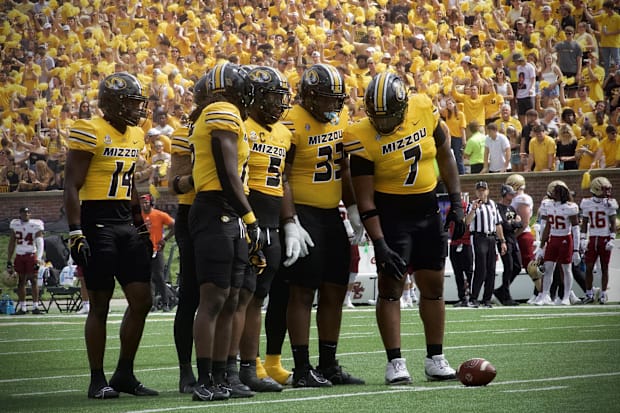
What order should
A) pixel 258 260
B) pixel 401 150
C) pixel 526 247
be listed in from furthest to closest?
1. pixel 526 247
2. pixel 401 150
3. pixel 258 260

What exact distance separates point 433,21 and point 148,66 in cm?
578

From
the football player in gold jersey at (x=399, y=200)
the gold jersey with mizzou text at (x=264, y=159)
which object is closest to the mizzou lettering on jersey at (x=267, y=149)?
the gold jersey with mizzou text at (x=264, y=159)

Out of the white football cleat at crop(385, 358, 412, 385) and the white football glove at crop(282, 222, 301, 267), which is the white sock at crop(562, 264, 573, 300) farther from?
the white football glove at crop(282, 222, 301, 267)

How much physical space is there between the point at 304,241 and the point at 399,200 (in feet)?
2.23

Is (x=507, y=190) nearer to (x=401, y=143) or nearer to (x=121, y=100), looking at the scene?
(x=401, y=143)

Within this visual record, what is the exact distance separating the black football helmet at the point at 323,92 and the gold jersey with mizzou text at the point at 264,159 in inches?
15.3

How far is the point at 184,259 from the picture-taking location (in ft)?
22.9

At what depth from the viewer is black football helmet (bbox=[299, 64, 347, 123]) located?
714 cm

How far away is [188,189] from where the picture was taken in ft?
22.7

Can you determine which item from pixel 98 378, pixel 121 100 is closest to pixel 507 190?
pixel 121 100

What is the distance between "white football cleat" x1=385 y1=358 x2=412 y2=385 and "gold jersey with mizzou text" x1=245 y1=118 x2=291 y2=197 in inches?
48.0

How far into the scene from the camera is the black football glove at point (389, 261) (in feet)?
23.0

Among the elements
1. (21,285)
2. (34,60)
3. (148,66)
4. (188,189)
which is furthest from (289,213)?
(34,60)

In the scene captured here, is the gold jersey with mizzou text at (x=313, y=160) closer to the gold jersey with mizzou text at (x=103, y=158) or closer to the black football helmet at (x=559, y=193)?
the gold jersey with mizzou text at (x=103, y=158)
